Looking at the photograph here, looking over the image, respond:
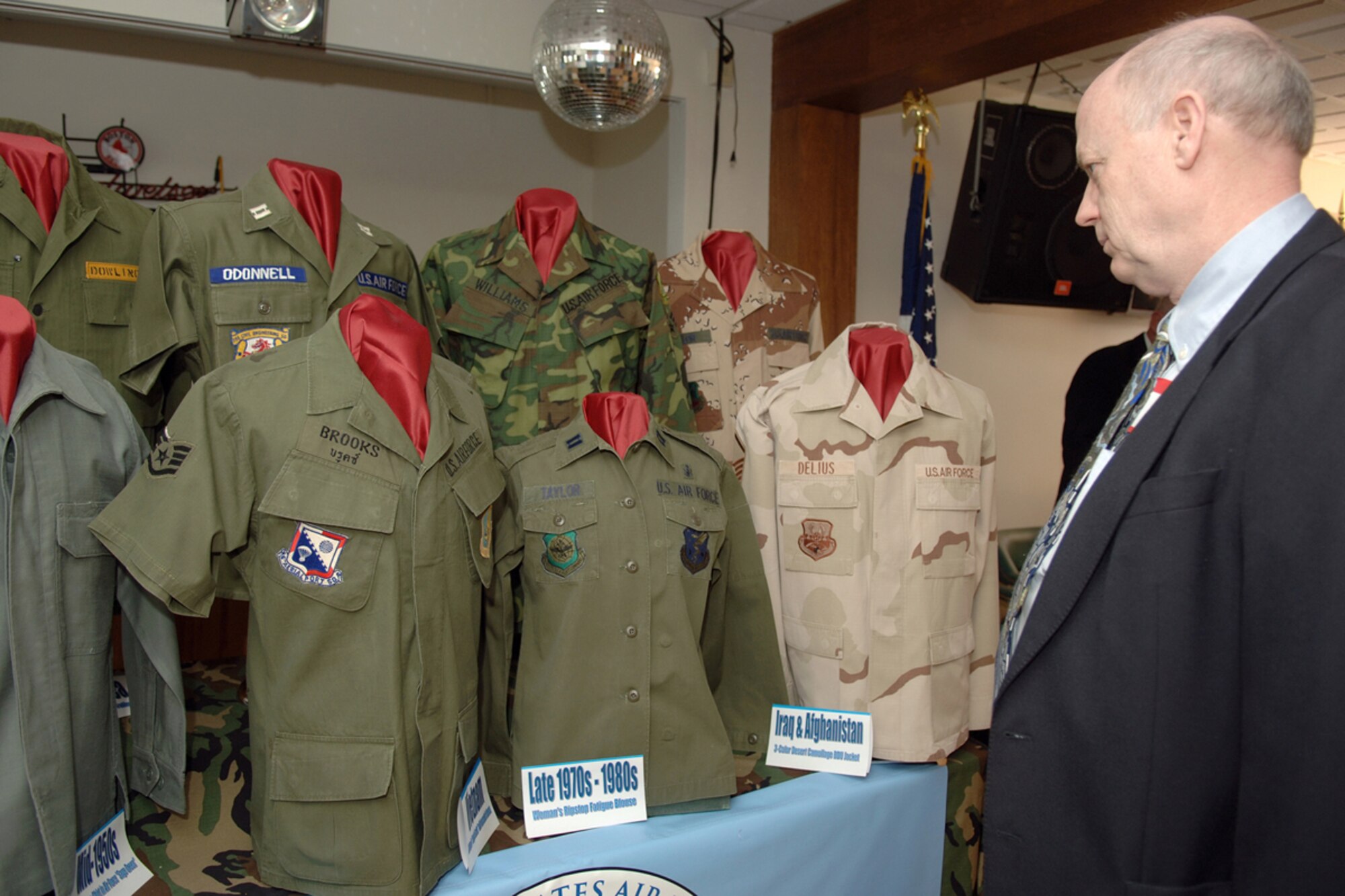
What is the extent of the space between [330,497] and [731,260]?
5.72 feet

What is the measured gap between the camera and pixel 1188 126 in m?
1.08

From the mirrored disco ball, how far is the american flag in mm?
1670

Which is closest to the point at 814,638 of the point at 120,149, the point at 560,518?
the point at 560,518

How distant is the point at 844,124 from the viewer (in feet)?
13.2

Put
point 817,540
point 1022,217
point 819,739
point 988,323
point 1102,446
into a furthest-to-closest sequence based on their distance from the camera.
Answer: point 988,323 < point 1022,217 < point 817,540 < point 819,739 < point 1102,446

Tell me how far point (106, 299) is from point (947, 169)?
3.87 m

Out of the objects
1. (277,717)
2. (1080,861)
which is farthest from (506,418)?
(1080,861)

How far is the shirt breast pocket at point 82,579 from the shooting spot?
1.45m

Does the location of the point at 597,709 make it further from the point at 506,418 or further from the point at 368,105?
the point at 368,105

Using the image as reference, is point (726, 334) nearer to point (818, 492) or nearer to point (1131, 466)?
point (818, 492)

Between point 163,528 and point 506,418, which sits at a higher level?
point 506,418

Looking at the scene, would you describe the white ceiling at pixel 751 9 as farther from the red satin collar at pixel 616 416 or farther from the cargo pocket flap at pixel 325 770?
the cargo pocket flap at pixel 325 770

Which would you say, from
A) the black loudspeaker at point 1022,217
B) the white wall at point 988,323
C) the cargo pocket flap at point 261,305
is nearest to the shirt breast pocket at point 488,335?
the cargo pocket flap at point 261,305

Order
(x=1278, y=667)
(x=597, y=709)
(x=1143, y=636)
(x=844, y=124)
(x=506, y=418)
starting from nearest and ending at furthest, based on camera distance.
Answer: (x=1278, y=667) < (x=1143, y=636) < (x=597, y=709) < (x=506, y=418) < (x=844, y=124)
